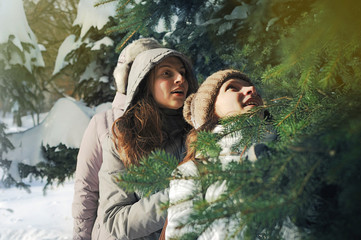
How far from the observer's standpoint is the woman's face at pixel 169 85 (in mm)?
1998

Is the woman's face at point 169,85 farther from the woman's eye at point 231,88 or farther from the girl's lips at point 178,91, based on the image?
the woman's eye at point 231,88

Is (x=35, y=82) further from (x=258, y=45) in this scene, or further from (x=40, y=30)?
(x=258, y=45)

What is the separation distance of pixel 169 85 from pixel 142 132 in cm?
32

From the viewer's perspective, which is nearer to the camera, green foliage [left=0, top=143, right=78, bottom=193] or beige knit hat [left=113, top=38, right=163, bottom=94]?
beige knit hat [left=113, top=38, right=163, bottom=94]

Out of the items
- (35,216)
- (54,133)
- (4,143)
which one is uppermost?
(54,133)

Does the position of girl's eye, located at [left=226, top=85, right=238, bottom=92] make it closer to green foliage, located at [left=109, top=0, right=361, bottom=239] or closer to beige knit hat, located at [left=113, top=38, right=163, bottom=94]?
green foliage, located at [left=109, top=0, right=361, bottom=239]

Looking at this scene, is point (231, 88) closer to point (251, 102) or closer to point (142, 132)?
point (251, 102)

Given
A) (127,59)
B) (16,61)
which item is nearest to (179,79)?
(127,59)

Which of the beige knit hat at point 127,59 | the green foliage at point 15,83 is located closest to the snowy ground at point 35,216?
the green foliage at point 15,83

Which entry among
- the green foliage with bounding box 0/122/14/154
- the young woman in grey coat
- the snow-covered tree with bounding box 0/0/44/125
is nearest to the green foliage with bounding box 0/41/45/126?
the snow-covered tree with bounding box 0/0/44/125

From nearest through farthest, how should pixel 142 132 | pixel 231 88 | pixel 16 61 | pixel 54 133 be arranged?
1. pixel 231 88
2. pixel 142 132
3. pixel 54 133
4. pixel 16 61

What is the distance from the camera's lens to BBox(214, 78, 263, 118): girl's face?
1.37 meters

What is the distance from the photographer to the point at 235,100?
1387 millimetres

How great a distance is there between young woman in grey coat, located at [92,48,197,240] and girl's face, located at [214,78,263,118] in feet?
1.82
